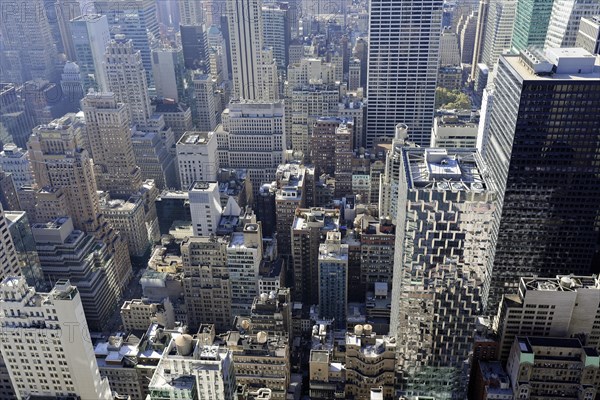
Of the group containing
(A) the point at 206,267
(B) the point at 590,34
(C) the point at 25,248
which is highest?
(B) the point at 590,34

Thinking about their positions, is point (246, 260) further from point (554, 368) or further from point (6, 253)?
point (554, 368)

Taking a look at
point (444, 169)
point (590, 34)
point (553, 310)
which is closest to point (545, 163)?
point (553, 310)

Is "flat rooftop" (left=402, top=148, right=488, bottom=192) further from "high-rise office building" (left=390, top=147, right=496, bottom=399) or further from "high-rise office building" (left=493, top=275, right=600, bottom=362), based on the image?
"high-rise office building" (left=493, top=275, right=600, bottom=362)

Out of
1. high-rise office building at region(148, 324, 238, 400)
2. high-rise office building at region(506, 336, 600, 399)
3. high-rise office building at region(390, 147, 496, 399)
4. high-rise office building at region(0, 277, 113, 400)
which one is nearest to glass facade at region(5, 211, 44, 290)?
high-rise office building at region(0, 277, 113, 400)

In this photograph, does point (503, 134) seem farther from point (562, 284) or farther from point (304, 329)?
point (304, 329)

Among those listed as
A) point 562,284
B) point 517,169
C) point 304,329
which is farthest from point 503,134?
point 304,329
